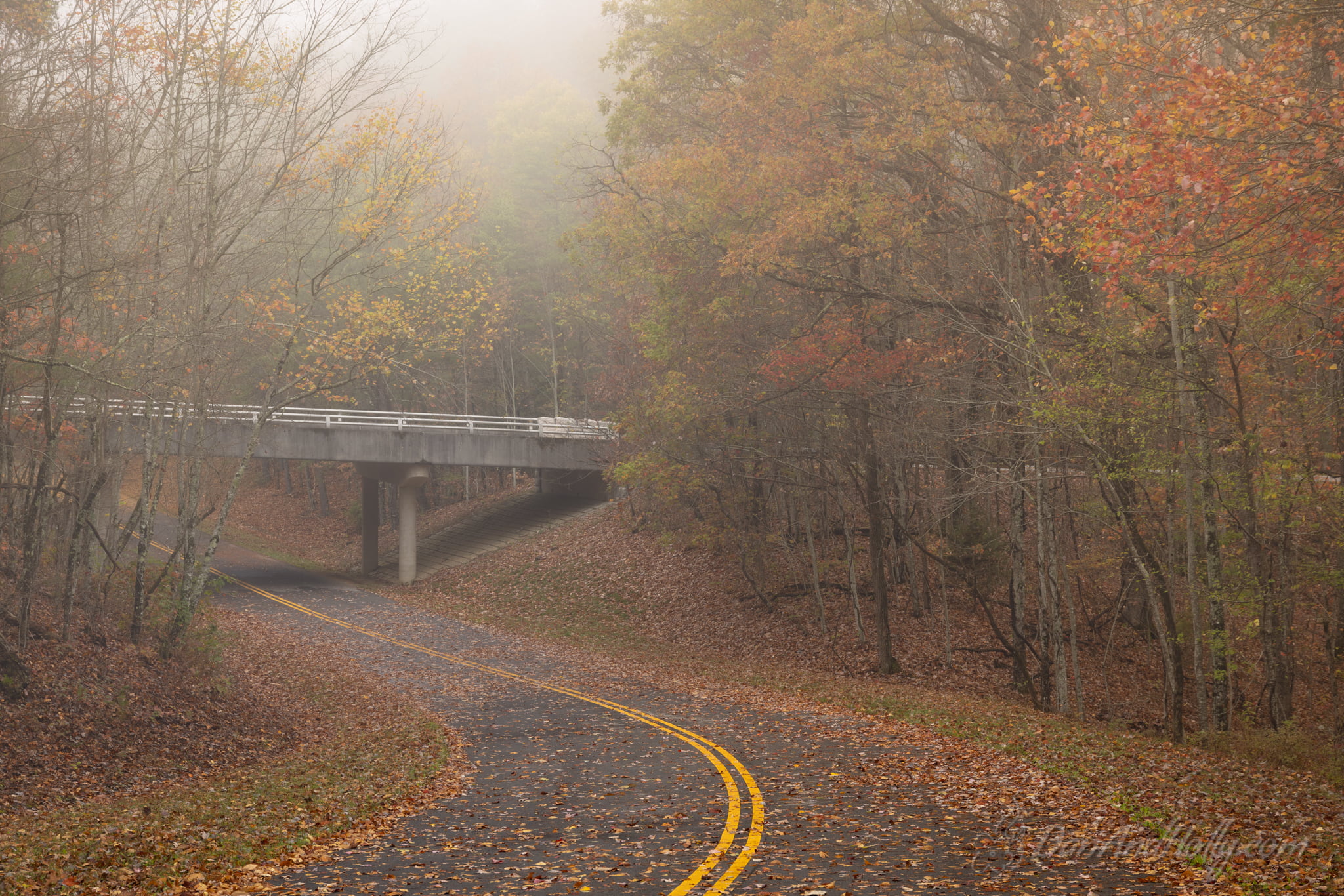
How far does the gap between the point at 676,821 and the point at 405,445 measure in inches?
1280

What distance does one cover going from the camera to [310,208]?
18.6 m

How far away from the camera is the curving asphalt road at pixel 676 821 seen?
7605 millimetres

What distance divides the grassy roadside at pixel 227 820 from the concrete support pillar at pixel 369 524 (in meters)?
28.9

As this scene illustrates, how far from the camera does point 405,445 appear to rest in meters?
40.0

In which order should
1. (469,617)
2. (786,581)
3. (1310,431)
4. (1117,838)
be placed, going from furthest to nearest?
(469,617), (786,581), (1310,431), (1117,838)

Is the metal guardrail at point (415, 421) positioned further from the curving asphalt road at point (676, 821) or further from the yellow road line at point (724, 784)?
the curving asphalt road at point (676, 821)

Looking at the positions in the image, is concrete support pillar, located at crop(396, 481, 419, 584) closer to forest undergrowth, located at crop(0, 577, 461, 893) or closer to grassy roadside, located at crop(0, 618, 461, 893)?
forest undergrowth, located at crop(0, 577, 461, 893)

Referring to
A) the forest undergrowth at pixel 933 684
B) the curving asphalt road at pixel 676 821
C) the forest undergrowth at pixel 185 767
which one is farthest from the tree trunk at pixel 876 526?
the forest undergrowth at pixel 185 767

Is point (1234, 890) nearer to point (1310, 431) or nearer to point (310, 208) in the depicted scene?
point (1310, 431)

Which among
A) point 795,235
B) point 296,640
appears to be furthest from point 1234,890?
point 296,640

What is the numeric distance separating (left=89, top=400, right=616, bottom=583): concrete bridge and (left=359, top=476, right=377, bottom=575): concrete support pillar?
30 millimetres

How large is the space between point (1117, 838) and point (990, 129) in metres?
12.1

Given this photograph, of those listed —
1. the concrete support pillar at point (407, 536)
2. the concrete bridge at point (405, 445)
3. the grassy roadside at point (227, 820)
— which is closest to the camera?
the grassy roadside at point (227, 820)

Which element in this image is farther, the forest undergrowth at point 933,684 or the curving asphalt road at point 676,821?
the forest undergrowth at point 933,684
